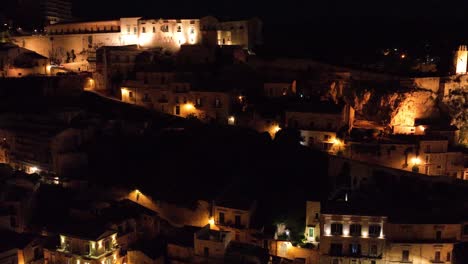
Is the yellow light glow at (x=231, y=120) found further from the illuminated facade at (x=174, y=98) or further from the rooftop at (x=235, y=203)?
the rooftop at (x=235, y=203)

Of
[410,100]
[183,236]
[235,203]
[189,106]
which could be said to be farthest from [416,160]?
[189,106]

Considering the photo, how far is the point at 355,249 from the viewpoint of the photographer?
29875 mm

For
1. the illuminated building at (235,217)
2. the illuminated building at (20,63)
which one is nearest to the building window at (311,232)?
the illuminated building at (235,217)

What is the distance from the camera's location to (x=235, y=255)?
96.3 ft

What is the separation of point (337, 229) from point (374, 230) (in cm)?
212

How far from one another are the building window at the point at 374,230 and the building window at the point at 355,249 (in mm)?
1025

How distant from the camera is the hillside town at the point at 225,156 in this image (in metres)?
29.9

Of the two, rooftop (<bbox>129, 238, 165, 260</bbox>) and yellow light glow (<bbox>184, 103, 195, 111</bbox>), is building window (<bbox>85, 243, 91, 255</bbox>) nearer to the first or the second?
rooftop (<bbox>129, 238, 165, 260</bbox>)

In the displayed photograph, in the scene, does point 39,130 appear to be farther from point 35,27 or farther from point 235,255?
point 35,27

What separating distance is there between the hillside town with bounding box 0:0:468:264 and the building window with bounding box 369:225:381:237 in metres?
0.06

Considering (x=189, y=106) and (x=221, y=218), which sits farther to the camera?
(x=189, y=106)

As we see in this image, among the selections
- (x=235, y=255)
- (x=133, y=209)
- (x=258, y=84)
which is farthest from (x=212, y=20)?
(x=235, y=255)

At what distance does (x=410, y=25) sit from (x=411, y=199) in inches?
1890

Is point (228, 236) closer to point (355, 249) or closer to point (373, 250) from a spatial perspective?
point (355, 249)
